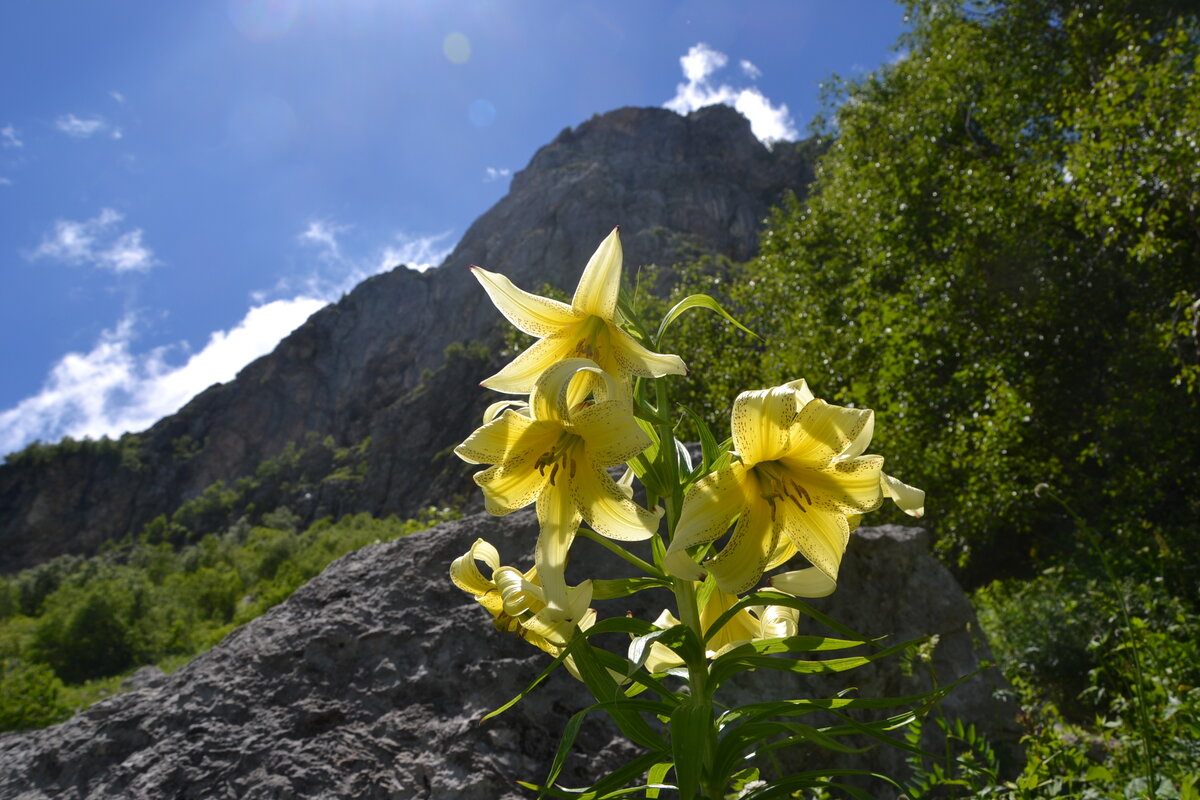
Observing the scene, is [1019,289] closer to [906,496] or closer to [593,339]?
[906,496]

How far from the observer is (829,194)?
1080 centimetres

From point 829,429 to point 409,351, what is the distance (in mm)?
91424

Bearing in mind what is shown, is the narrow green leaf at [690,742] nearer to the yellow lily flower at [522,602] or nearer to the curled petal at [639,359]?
the yellow lily flower at [522,602]

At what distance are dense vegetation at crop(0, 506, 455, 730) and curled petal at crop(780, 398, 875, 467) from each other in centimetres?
372

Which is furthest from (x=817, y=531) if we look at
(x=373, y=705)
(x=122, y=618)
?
(x=122, y=618)

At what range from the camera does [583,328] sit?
1.30 meters

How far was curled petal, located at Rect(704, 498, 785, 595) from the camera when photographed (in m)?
1.06

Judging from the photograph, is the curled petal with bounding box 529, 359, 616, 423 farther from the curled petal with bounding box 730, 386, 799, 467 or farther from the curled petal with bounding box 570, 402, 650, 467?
the curled petal with bounding box 730, 386, 799, 467

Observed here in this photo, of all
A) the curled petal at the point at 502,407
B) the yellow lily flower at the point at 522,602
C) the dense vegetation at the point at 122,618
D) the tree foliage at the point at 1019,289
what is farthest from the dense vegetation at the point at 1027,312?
the dense vegetation at the point at 122,618

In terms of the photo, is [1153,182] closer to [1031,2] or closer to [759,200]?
[1031,2]

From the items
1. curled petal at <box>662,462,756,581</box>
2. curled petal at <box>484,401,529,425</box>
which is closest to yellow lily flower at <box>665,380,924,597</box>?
curled petal at <box>662,462,756,581</box>

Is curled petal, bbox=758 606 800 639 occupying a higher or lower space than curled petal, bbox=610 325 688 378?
lower

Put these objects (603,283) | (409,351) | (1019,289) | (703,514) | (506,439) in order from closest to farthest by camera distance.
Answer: (703,514) < (506,439) < (603,283) < (1019,289) < (409,351)

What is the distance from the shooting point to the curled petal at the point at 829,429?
3.52 feet
